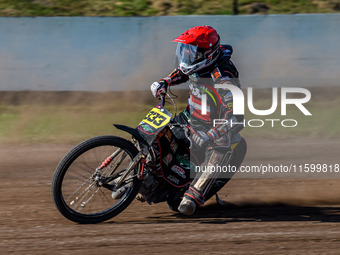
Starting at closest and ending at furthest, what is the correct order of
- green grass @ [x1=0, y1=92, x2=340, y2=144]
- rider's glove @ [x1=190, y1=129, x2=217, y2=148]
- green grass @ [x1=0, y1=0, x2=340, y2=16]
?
rider's glove @ [x1=190, y1=129, x2=217, y2=148], green grass @ [x1=0, y1=92, x2=340, y2=144], green grass @ [x1=0, y1=0, x2=340, y2=16]

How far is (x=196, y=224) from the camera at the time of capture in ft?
17.3

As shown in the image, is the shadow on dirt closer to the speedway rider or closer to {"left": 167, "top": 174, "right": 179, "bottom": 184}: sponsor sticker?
the speedway rider

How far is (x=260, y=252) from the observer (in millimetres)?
4621

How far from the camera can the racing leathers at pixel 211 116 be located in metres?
5.20

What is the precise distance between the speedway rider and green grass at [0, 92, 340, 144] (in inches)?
128

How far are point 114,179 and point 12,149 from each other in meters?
3.46

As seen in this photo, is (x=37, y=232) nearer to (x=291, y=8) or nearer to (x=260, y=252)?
(x=260, y=252)

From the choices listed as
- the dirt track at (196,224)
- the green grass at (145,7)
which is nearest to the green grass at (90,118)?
the dirt track at (196,224)

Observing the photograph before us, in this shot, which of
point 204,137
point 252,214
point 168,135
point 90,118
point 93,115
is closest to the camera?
point 204,137

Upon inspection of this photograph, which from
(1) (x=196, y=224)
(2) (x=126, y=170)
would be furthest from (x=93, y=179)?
(1) (x=196, y=224)

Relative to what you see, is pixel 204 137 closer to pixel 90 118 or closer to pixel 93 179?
pixel 93 179

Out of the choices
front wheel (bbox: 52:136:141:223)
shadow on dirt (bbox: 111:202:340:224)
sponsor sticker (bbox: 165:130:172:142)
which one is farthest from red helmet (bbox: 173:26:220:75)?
shadow on dirt (bbox: 111:202:340:224)

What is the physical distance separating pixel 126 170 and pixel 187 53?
1.29 meters

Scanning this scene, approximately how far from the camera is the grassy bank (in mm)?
8922
